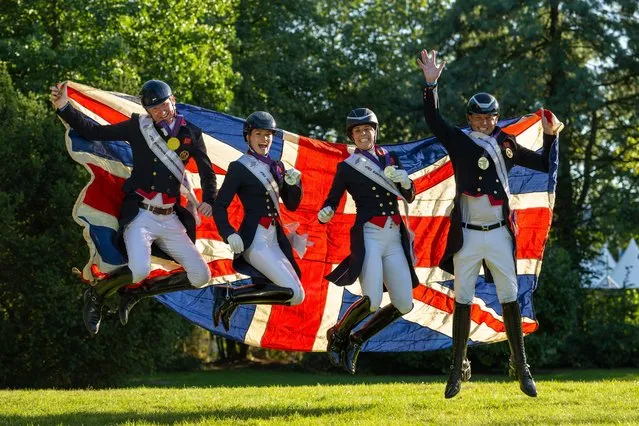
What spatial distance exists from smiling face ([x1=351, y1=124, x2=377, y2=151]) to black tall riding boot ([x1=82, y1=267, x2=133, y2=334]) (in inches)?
97.5

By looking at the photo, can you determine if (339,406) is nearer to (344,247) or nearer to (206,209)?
(344,247)

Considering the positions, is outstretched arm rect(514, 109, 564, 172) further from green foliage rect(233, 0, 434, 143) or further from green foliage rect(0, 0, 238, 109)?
green foliage rect(233, 0, 434, 143)

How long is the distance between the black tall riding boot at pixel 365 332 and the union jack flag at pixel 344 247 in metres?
1.23

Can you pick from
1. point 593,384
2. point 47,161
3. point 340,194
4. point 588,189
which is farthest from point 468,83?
point 340,194

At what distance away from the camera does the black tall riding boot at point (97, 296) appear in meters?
9.66

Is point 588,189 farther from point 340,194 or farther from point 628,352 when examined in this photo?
point 340,194

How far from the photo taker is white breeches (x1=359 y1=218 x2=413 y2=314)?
948cm

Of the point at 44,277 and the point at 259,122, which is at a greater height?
the point at 259,122

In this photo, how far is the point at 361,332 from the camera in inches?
386

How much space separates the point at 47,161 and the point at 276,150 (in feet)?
25.4

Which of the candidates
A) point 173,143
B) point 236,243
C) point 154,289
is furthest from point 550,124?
point 154,289

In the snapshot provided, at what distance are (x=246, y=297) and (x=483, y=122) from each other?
274 cm

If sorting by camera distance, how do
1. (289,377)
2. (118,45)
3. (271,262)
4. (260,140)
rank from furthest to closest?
(289,377)
(118,45)
(260,140)
(271,262)

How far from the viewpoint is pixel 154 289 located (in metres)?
9.97
